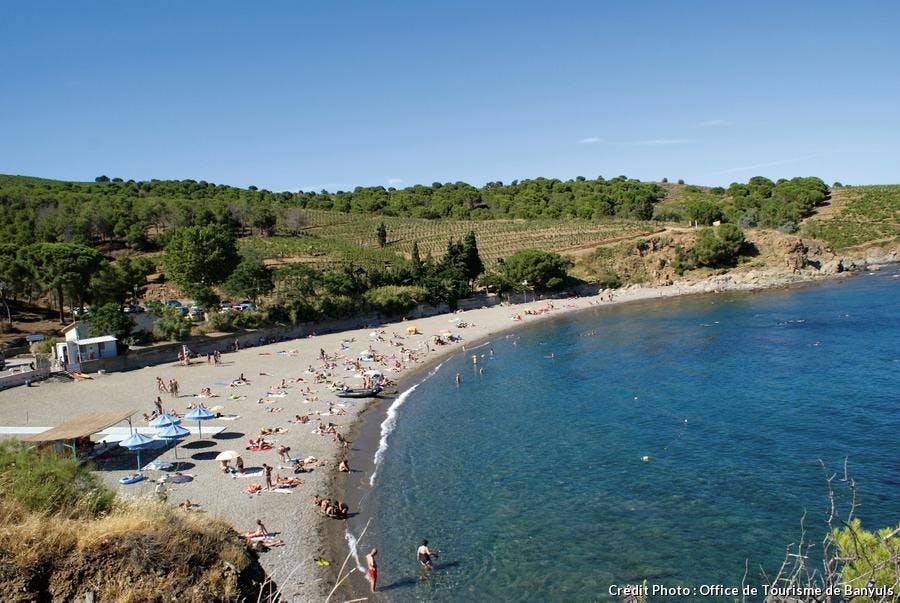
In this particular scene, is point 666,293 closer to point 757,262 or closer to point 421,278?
point 757,262

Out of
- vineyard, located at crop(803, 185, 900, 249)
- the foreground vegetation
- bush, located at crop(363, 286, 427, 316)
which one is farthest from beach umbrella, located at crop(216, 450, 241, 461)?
vineyard, located at crop(803, 185, 900, 249)

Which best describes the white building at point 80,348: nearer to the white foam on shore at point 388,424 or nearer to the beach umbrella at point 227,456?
the white foam on shore at point 388,424

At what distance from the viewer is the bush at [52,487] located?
8.60 metres

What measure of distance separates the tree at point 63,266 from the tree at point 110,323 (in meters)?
7.43

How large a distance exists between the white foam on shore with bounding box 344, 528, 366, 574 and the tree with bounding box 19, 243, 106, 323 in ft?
124

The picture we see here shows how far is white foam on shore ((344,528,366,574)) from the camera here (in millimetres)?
16094

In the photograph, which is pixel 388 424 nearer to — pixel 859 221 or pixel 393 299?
pixel 393 299

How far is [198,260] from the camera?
5062 centimetres

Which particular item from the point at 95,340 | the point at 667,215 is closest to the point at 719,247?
the point at 667,215

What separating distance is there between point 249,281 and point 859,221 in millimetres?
99409

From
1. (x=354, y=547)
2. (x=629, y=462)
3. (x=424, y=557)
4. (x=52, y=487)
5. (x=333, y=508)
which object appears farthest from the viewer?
(x=629, y=462)

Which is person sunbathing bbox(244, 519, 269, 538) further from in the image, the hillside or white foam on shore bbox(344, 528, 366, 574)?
the hillside

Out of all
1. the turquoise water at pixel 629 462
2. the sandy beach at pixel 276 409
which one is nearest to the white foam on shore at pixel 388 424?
the turquoise water at pixel 629 462

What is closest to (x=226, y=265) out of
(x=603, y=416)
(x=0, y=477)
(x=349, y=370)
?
(x=349, y=370)
